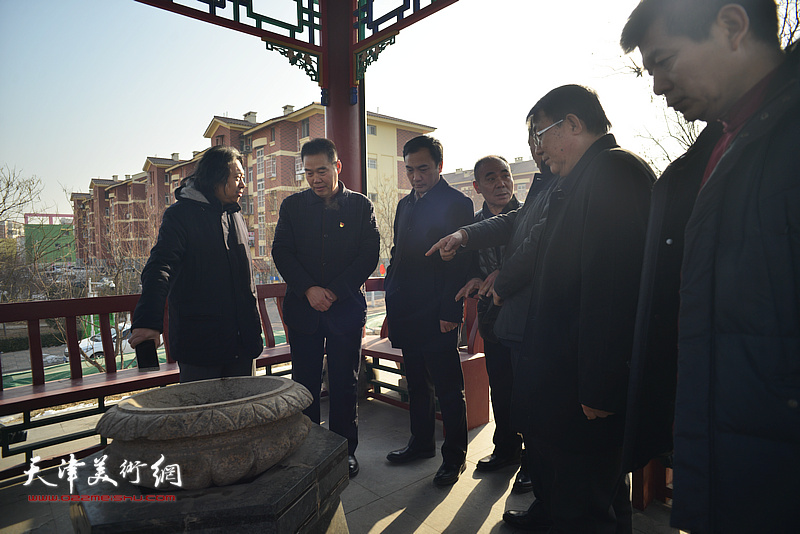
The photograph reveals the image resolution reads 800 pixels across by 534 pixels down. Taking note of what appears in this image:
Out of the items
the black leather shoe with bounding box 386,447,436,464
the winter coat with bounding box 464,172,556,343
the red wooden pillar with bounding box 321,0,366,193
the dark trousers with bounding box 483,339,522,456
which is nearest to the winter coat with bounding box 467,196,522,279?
the dark trousers with bounding box 483,339,522,456

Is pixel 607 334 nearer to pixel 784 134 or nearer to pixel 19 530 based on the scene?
pixel 784 134

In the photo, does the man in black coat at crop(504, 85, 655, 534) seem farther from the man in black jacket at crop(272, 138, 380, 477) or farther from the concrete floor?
the man in black jacket at crop(272, 138, 380, 477)

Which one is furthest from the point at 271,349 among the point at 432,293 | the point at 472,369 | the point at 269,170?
the point at 269,170

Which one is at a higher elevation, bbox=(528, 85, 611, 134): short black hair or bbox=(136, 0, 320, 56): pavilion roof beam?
bbox=(136, 0, 320, 56): pavilion roof beam

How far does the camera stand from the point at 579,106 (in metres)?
1.70

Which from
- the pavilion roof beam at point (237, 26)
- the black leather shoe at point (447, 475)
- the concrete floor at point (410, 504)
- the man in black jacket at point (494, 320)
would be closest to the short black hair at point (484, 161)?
the man in black jacket at point (494, 320)

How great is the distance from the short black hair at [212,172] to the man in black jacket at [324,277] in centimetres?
51

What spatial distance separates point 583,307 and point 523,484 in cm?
179

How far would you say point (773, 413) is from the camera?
90 centimetres

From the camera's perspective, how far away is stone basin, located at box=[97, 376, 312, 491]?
1.41m

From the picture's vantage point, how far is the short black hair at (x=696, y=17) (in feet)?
3.43

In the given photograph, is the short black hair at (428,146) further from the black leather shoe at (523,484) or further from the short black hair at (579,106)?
the black leather shoe at (523,484)

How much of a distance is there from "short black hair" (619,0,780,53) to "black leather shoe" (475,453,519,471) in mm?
2665

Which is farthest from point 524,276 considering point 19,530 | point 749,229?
point 19,530
